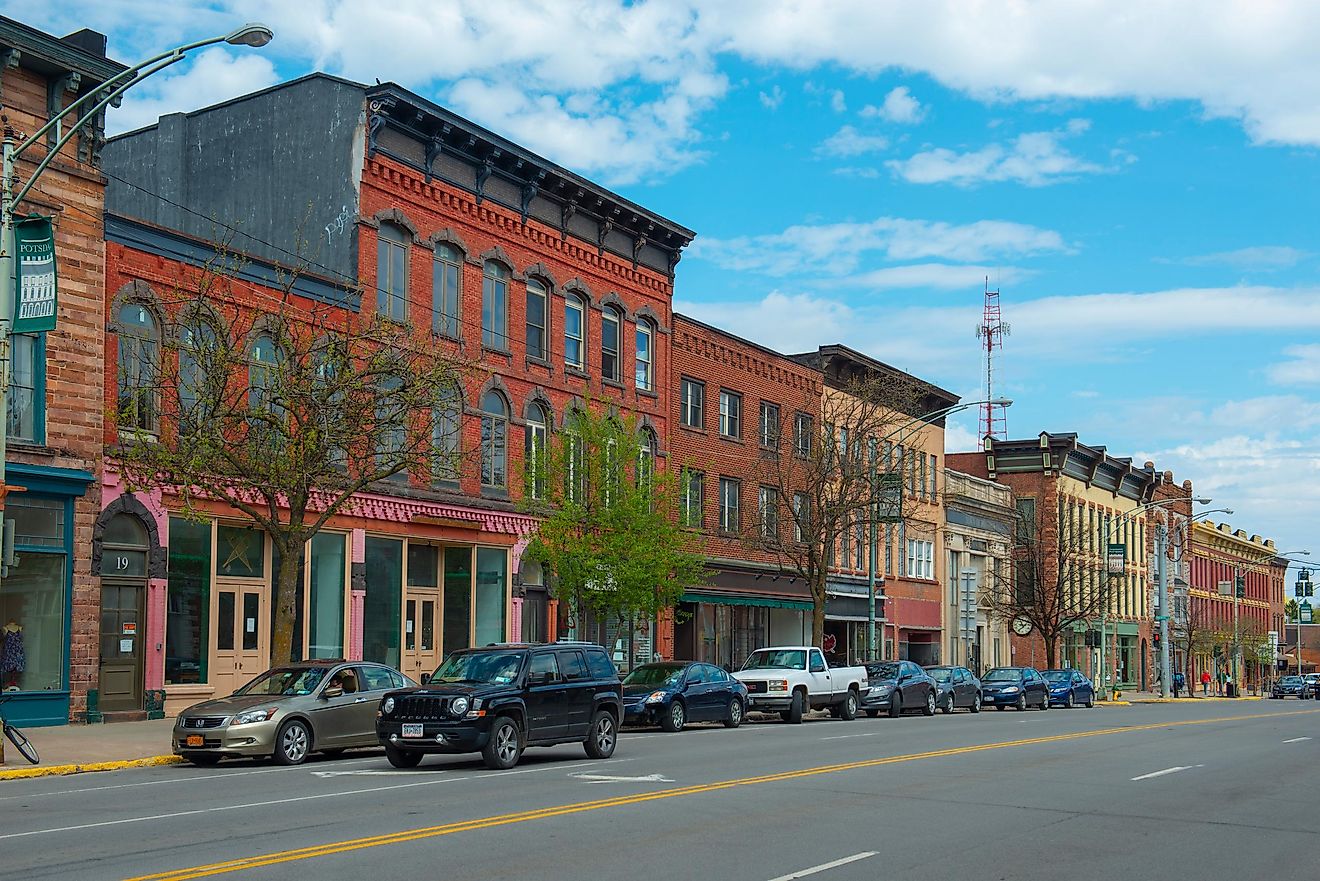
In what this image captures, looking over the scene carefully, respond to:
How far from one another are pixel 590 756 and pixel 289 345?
8.79m

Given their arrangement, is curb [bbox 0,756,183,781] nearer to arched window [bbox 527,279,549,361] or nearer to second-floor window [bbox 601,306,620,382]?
arched window [bbox 527,279,549,361]

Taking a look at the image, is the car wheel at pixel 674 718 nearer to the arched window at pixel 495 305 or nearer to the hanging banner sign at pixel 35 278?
the arched window at pixel 495 305

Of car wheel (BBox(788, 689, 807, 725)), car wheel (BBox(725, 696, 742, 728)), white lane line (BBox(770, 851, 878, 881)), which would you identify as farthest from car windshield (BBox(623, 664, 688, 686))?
white lane line (BBox(770, 851, 878, 881))

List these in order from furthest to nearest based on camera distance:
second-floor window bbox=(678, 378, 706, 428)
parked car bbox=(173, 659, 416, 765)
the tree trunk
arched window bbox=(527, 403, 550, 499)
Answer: second-floor window bbox=(678, 378, 706, 428) → arched window bbox=(527, 403, 550, 499) → the tree trunk → parked car bbox=(173, 659, 416, 765)

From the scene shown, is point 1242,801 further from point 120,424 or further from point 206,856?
point 120,424

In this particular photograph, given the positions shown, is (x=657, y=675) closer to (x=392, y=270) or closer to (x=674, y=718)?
(x=674, y=718)

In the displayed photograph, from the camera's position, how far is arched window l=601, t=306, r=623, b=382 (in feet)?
136

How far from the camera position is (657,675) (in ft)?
98.9

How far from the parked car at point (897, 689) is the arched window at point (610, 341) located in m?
10.9

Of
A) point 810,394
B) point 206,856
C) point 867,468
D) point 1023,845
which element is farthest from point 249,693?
point 810,394

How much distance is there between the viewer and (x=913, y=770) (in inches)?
792

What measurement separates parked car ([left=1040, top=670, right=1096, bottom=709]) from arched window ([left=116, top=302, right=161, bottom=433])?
35438 millimetres

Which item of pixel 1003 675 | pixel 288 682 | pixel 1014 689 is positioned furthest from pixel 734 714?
pixel 1003 675

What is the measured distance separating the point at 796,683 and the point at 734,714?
2.75m
